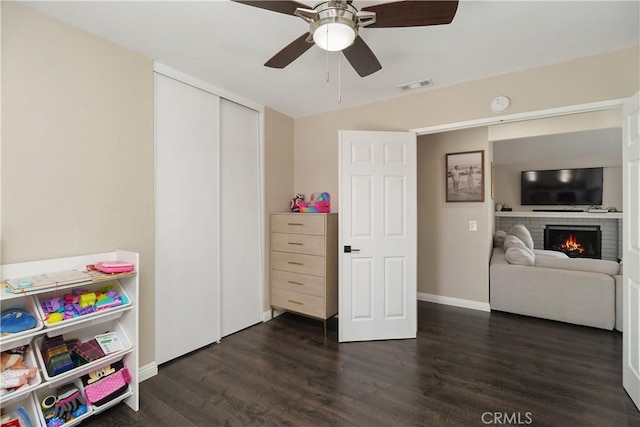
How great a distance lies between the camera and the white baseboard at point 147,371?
2.20 metres

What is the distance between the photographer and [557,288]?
10.5 feet

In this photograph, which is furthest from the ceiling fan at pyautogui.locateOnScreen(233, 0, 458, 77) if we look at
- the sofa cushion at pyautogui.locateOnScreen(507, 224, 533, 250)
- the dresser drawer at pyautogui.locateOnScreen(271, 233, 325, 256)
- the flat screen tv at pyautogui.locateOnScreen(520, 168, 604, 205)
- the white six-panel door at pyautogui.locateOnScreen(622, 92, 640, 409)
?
the flat screen tv at pyautogui.locateOnScreen(520, 168, 604, 205)

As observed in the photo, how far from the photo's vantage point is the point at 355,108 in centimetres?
340

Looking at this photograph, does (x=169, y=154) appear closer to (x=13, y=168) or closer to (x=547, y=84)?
(x=13, y=168)

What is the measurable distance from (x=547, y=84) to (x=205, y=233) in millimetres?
3235

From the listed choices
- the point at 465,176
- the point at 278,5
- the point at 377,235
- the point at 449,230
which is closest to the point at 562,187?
the point at 465,176

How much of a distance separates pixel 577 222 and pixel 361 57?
653 cm

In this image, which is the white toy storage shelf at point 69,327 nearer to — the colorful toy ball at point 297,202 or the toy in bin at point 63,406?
the toy in bin at point 63,406

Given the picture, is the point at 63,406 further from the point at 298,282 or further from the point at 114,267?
the point at 298,282

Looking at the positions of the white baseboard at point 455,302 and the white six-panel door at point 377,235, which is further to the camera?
the white baseboard at point 455,302

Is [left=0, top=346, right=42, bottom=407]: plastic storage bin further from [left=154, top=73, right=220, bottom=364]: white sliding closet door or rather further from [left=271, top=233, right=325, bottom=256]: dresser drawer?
[left=271, top=233, right=325, bottom=256]: dresser drawer

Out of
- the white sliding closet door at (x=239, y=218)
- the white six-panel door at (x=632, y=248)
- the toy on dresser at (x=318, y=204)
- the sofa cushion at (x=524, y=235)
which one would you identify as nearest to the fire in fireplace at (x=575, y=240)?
the sofa cushion at (x=524, y=235)

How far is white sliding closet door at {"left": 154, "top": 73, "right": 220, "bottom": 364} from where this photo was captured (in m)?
2.42

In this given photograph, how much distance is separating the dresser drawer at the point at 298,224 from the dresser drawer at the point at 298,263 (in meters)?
0.26
